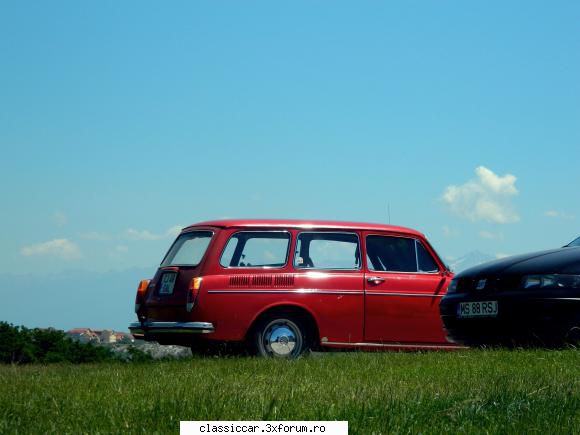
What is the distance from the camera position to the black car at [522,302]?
10742mm

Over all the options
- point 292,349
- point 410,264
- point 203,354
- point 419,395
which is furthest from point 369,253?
point 419,395

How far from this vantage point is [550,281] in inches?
426

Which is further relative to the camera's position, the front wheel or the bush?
the bush

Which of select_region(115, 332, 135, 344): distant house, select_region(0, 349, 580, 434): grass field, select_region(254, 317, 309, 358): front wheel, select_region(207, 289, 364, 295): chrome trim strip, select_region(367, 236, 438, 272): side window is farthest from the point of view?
select_region(115, 332, 135, 344): distant house

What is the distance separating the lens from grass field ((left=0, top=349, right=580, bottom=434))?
6.00 m

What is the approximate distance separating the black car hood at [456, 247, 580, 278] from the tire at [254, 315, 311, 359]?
84.1 inches

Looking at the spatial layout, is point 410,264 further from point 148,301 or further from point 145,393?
point 145,393

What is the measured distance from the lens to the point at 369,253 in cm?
1281

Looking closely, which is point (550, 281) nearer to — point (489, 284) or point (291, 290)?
point (489, 284)

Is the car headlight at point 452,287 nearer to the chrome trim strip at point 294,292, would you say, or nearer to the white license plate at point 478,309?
the white license plate at point 478,309

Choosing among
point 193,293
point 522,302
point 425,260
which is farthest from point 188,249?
point 522,302

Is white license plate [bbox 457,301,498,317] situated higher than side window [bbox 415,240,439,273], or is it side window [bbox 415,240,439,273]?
side window [bbox 415,240,439,273]

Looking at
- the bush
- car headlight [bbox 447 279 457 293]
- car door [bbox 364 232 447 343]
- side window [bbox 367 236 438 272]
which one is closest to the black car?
car headlight [bbox 447 279 457 293]

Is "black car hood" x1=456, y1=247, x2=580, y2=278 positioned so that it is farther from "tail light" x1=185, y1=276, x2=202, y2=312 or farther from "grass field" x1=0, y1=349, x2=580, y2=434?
"tail light" x1=185, y1=276, x2=202, y2=312
